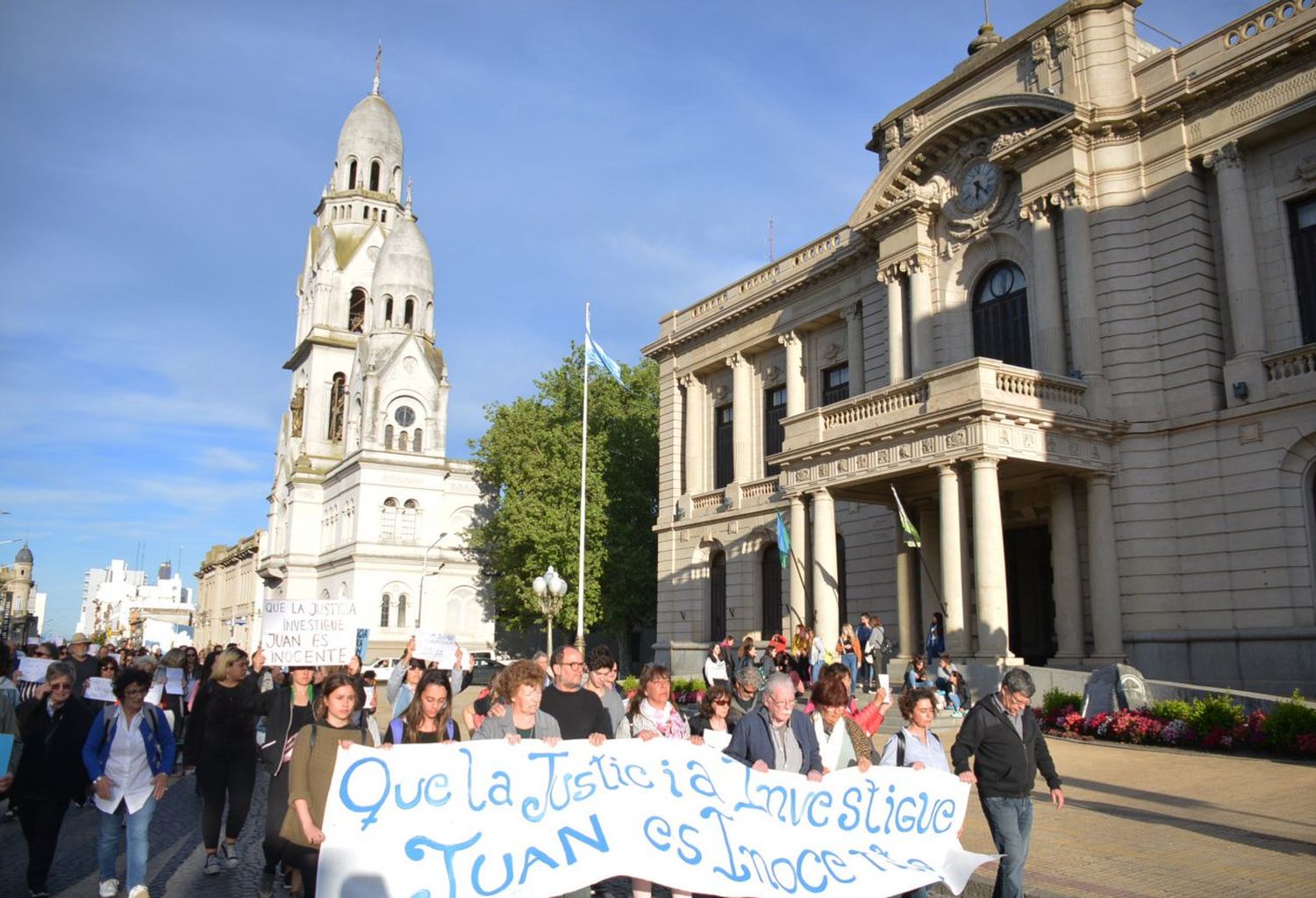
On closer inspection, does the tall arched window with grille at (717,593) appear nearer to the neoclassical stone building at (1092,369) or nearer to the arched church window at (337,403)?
the neoclassical stone building at (1092,369)

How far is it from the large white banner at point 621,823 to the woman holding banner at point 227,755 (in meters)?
4.02

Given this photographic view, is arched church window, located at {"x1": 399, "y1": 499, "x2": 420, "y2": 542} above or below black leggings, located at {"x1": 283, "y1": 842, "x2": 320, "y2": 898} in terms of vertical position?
above

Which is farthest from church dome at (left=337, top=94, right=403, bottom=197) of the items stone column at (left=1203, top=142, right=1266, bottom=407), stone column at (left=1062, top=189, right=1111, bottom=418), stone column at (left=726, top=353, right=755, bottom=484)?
stone column at (left=1203, top=142, right=1266, bottom=407)

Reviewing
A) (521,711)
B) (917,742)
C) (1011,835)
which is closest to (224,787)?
(521,711)

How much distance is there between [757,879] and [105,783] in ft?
17.7

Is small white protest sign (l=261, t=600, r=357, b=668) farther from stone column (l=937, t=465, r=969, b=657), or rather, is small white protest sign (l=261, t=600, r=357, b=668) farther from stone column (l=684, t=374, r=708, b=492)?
stone column (l=684, t=374, r=708, b=492)

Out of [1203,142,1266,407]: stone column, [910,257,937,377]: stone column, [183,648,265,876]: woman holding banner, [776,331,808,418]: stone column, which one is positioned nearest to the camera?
[183,648,265,876]: woman holding banner

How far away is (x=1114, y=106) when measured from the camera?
2552 centimetres

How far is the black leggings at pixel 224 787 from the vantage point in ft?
31.8

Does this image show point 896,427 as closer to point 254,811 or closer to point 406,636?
point 254,811

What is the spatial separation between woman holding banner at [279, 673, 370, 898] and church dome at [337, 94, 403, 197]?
79.8 m

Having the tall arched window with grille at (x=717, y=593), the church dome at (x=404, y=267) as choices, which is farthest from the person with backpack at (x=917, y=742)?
the church dome at (x=404, y=267)

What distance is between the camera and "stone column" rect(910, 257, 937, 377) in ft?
96.1

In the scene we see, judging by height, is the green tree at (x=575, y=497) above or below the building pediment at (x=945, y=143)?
below
